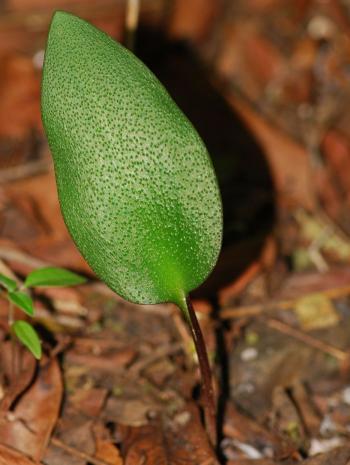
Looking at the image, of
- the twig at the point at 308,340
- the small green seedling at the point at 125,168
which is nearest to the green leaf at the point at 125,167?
the small green seedling at the point at 125,168

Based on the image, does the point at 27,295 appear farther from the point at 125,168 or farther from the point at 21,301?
the point at 125,168

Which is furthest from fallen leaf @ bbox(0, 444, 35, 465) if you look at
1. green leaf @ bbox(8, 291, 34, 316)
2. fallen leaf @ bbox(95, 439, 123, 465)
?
green leaf @ bbox(8, 291, 34, 316)

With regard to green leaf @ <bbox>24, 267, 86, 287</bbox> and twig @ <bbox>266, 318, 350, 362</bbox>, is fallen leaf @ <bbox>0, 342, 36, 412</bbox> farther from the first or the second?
twig @ <bbox>266, 318, 350, 362</bbox>

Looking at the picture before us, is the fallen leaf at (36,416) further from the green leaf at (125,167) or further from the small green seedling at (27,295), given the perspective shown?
the green leaf at (125,167)

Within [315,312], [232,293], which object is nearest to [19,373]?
[232,293]

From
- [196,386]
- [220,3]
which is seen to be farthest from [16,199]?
[220,3]
